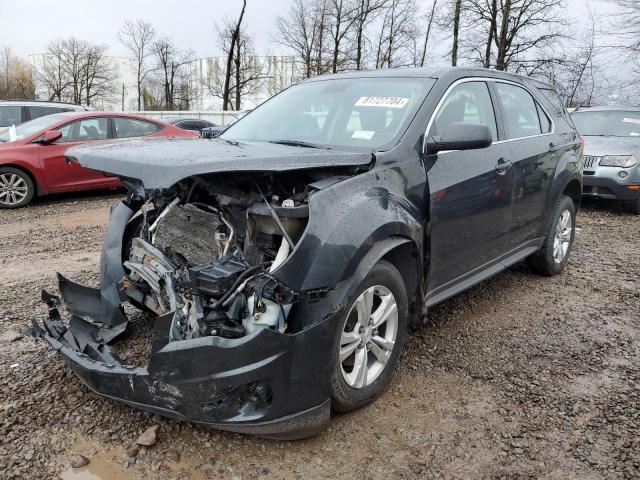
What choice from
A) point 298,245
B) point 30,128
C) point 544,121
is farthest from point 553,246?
point 30,128

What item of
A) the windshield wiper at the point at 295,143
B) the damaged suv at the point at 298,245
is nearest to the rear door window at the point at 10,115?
the damaged suv at the point at 298,245

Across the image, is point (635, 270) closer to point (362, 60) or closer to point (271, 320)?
point (271, 320)

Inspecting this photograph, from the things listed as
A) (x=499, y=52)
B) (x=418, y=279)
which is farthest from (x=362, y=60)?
(x=418, y=279)

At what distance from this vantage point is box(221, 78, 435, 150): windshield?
308 cm

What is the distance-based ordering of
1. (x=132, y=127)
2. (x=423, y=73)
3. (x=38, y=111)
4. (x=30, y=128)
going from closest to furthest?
(x=423, y=73) < (x=30, y=128) < (x=132, y=127) < (x=38, y=111)

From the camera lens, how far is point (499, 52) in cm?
2519

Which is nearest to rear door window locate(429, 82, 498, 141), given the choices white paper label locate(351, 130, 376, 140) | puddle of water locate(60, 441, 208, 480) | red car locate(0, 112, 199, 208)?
white paper label locate(351, 130, 376, 140)

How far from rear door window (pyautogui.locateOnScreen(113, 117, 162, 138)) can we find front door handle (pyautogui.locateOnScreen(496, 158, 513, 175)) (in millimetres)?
7162

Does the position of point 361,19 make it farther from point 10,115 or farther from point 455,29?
point 10,115

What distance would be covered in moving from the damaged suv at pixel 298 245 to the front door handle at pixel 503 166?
2 cm

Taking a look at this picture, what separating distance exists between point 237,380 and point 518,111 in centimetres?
328

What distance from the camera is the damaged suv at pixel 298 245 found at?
215 centimetres

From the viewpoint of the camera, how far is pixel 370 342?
2.62 metres

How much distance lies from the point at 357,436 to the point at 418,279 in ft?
3.11
